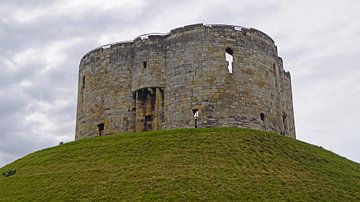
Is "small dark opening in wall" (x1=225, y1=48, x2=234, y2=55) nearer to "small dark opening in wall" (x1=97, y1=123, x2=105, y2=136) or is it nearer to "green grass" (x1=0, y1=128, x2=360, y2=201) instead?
"green grass" (x1=0, y1=128, x2=360, y2=201)

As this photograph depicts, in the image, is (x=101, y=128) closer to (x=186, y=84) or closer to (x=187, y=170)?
(x=186, y=84)

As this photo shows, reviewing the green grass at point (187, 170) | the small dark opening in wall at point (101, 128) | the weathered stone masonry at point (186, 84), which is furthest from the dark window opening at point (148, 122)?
the green grass at point (187, 170)

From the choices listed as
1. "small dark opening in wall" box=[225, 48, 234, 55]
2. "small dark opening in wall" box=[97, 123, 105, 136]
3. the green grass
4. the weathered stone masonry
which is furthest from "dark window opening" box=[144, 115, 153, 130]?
"small dark opening in wall" box=[225, 48, 234, 55]

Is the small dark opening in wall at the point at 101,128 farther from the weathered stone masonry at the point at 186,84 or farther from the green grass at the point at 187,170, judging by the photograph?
the green grass at the point at 187,170

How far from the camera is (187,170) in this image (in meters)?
25.0

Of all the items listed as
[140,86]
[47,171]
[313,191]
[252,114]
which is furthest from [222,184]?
[140,86]

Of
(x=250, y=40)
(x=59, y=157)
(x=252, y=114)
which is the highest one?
(x=250, y=40)

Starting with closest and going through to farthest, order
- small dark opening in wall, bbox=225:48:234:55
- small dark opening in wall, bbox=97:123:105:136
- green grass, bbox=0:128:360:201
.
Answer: green grass, bbox=0:128:360:201 < small dark opening in wall, bbox=225:48:234:55 < small dark opening in wall, bbox=97:123:105:136

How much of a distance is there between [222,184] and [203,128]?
9.03m

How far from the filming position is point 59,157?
30406 millimetres

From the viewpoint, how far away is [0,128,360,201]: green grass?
22.8m

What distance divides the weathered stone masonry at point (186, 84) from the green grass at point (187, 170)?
3.34 meters

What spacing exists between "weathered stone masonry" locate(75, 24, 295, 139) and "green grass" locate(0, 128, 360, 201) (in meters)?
3.34

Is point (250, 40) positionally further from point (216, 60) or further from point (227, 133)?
point (227, 133)
